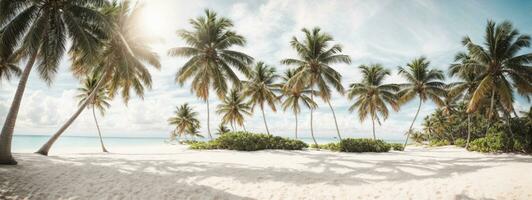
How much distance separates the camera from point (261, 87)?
91.8 ft

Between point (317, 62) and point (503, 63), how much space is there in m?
11.9

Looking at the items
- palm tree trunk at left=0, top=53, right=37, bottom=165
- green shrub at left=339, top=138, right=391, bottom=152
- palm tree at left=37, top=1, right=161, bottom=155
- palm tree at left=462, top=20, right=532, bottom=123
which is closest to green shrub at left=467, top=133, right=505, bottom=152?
palm tree at left=462, top=20, right=532, bottom=123

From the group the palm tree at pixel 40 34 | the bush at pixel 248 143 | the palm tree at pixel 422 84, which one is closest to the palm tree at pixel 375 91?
the palm tree at pixel 422 84

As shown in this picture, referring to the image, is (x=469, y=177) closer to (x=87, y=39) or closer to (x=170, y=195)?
(x=170, y=195)

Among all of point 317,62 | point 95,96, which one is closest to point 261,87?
point 317,62

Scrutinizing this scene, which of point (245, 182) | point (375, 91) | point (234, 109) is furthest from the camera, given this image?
point (234, 109)

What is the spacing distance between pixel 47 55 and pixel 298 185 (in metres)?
10.4

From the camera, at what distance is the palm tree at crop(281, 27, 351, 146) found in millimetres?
22016

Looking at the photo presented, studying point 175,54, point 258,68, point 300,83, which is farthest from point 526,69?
point 175,54

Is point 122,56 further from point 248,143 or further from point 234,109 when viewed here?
point 234,109

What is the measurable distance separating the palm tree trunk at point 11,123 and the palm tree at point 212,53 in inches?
367

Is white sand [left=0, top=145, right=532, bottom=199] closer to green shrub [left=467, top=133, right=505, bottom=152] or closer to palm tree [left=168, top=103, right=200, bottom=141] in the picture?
green shrub [left=467, top=133, right=505, bottom=152]

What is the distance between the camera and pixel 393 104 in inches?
1060

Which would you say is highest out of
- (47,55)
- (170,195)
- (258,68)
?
(258,68)
